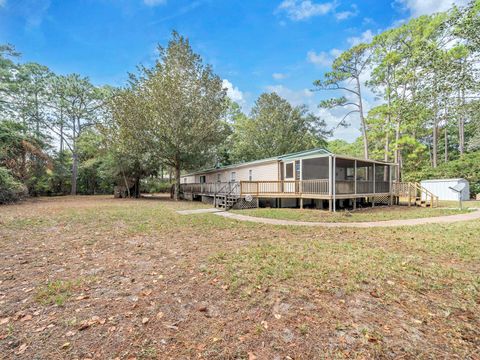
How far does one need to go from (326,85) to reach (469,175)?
15.0 m

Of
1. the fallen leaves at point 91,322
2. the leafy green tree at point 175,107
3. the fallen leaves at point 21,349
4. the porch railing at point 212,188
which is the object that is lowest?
the fallen leaves at point 21,349

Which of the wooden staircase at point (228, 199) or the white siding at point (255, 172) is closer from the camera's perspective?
the wooden staircase at point (228, 199)

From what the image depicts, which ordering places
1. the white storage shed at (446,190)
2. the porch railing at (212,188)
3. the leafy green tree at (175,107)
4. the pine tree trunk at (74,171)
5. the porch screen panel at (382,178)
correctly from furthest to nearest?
the pine tree trunk at (74,171)
the white storage shed at (446,190)
the leafy green tree at (175,107)
the porch railing at (212,188)
the porch screen panel at (382,178)

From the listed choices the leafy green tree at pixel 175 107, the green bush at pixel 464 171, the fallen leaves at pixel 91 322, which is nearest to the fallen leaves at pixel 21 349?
the fallen leaves at pixel 91 322

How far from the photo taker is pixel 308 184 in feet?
42.1

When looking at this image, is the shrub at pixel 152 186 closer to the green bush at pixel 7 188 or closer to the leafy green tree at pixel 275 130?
the leafy green tree at pixel 275 130

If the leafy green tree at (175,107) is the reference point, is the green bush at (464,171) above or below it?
below

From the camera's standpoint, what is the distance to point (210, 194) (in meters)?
17.7

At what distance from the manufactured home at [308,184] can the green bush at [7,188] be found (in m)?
13.0

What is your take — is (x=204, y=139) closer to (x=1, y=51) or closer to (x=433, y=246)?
(x=433, y=246)

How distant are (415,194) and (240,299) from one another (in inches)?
603

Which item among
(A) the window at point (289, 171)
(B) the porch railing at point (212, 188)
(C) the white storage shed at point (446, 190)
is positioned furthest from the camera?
(C) the white storage shed at point (446, 190)

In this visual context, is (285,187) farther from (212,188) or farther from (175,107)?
(175,107)

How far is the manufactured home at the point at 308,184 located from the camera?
12.5 meters
